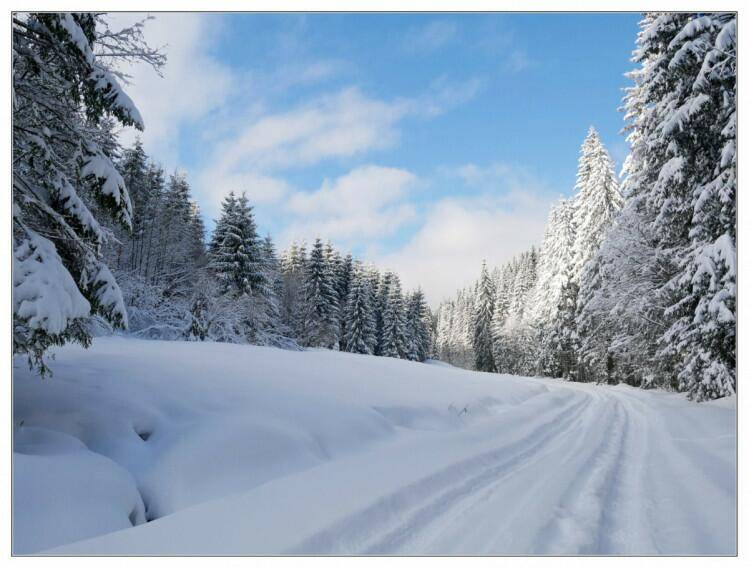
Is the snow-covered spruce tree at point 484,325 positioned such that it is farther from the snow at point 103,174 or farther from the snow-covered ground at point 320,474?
the snow at point 103,174

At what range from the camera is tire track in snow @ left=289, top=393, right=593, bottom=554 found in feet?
9.23

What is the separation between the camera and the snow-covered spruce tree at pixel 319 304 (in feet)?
127

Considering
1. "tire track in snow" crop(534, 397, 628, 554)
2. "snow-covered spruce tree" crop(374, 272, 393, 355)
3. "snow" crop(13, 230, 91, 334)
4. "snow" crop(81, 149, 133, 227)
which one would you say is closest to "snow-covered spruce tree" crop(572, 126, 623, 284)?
"tire track in snow" crop(534, 397, 628, 554)

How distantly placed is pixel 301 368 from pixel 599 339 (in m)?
17.7

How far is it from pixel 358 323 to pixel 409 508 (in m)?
39.8

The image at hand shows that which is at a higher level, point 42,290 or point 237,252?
point 237,252

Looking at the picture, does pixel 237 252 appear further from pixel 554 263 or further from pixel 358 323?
pixel 554 263

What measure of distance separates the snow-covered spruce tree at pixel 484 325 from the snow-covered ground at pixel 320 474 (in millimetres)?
43677

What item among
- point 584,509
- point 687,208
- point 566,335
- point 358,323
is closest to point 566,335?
point 566,335

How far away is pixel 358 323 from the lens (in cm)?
4309

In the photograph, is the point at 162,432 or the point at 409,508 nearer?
the point at 409,508

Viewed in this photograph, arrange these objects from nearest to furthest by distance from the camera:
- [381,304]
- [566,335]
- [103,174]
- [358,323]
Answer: [103,174]
[566,335]
[358,323]
[381,304]

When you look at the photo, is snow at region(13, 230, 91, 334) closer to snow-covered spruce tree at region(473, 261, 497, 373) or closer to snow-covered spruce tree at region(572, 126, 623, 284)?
snow-covered spruce tree at region(572, 126, 623, 284)

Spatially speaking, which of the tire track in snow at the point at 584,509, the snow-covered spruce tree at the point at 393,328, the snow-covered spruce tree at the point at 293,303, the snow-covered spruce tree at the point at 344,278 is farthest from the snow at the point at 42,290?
the snow-covered spruce tree at the point at 393,328
